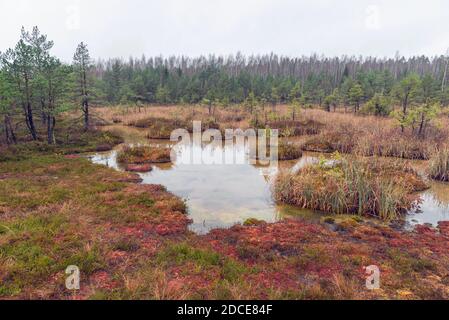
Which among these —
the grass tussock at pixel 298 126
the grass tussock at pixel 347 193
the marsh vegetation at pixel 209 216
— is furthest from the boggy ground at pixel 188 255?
the grass tussock at pixel 298 126

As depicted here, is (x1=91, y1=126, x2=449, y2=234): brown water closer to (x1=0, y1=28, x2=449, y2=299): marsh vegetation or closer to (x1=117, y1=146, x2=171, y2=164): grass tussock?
(x1=0, y1=28, x2=449, y2=299): marsh vegetation

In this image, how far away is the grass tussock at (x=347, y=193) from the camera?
9156 millimetres

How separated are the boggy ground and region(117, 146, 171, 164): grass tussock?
6.66 metres

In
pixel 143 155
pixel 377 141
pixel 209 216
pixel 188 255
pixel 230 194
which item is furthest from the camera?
pixel 377 141

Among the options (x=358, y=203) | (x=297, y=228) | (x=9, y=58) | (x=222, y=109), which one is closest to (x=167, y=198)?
(x=297, y=228)

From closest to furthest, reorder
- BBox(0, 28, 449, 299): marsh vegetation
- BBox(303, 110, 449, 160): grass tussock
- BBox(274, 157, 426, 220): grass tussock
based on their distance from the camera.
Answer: BBox(0, 28, 449, 299): marsh vegetation < BBox(274, 157, 426, 220): grass tussock < BBox(303, 110, 449, 160): grass tussock

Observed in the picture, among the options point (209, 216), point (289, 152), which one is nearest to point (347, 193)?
point (209, 216)

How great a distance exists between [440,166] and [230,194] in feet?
30.0

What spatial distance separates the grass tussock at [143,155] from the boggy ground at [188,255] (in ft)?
21.9

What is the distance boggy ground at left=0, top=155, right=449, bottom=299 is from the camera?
5.09m

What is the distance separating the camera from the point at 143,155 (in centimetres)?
1689

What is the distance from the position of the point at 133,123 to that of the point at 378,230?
27.6 m

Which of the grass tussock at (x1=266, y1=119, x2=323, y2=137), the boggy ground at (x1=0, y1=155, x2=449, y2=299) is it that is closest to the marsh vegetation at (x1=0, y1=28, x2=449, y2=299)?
the boggy ground at (x1=0, y1=155, x2=449, y2=299)

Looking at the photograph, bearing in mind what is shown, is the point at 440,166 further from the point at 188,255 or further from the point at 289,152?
the point at 188,255
